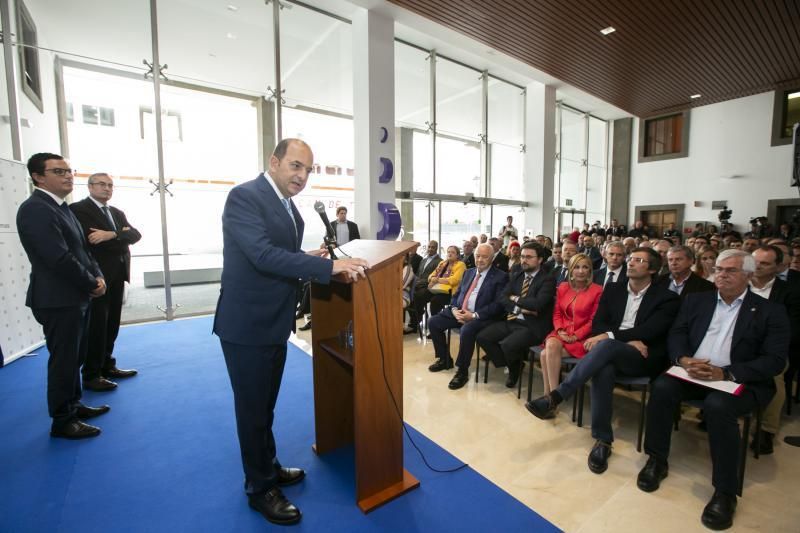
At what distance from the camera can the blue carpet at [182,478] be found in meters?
1.76

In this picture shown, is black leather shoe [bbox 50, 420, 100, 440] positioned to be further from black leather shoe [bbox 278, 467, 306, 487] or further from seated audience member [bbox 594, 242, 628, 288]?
seated audience member [bbox 594, 242, 628, 288]

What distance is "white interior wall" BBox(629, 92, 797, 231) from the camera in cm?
979

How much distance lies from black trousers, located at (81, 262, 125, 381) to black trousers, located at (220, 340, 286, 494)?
210 centimetres

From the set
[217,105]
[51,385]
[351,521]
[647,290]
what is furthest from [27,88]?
[647,290]

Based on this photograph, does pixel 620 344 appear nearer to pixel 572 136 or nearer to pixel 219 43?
pixel 219 43

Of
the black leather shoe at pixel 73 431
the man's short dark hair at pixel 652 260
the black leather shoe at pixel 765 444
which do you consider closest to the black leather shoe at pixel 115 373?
the black leather shoe at pixel 73 431

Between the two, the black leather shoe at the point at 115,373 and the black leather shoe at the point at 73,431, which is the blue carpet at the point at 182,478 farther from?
the black leather shoe at the point at 115,373

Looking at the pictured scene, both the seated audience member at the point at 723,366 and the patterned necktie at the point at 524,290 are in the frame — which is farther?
the patterned necktie at the point at 524,290

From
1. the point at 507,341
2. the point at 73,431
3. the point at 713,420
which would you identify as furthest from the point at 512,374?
the point at 73,431

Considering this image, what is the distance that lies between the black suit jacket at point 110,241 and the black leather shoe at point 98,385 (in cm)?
85

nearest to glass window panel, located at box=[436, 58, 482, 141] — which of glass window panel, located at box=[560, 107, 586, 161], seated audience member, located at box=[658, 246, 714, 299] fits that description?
glass window panel, located at box=[560, 107, 586, 161]

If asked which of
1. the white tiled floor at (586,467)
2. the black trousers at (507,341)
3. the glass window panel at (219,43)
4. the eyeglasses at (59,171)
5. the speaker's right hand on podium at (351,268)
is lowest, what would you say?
the white tiled floor at (586,467)

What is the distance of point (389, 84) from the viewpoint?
6211 millimetres

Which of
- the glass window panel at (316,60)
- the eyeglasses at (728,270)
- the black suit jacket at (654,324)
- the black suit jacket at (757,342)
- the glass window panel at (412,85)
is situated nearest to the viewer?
the black suit jacket at (757,342)
